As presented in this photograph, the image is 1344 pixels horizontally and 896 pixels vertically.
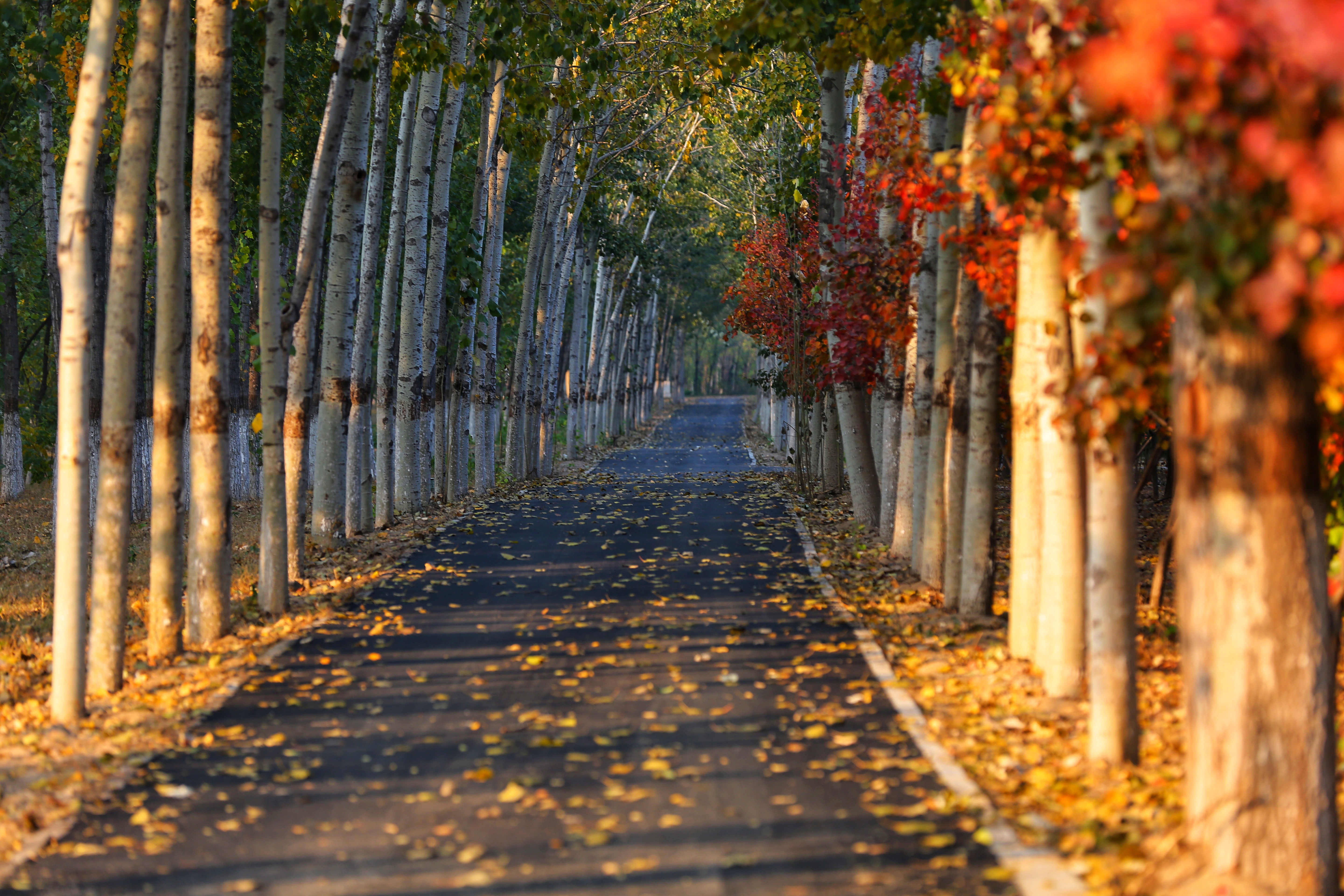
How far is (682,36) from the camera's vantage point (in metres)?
27.4

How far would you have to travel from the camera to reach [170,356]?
9.97 metres

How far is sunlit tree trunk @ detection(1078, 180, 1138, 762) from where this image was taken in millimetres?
6770

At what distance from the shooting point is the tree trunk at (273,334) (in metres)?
11.3

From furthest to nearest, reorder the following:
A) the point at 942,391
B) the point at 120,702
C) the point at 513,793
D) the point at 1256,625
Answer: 1. the point at 942,391
2. the point at 120,702
3. the point at 513,793
4. the point at 1256,625

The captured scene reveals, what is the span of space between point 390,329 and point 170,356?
1061 centimetres

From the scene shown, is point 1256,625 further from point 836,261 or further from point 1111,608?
point 836,261

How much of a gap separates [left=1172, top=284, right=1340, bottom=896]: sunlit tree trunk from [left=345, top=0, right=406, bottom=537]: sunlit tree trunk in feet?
Answer: 44.4

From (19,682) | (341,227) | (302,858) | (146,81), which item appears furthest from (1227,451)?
(341,227)

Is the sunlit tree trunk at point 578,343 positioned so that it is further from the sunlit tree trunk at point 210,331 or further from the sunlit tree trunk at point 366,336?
the sunlit tree trunk at point 210,331

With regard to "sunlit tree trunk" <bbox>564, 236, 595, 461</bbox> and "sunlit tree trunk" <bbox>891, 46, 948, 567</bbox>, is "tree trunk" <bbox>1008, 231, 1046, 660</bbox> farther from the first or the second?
"sunlit tree trunk" <bbox>564, 236, 595, 461</bbox>

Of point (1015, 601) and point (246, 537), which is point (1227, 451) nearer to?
point (1015, 601)

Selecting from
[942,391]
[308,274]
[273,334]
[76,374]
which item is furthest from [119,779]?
[942,391]

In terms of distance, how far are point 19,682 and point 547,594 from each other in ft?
15.5

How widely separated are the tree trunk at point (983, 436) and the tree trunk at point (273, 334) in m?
5.90
